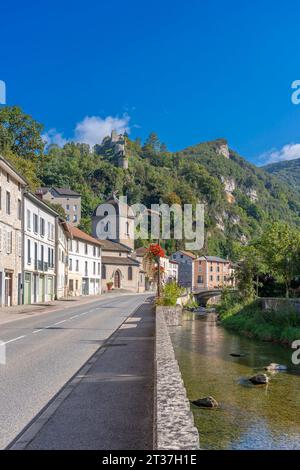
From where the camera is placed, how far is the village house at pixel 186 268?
116m

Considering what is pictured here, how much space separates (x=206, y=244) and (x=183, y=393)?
14034 centimetres

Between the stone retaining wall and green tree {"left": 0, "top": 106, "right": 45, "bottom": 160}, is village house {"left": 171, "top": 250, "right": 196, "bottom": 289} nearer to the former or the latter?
green tree {"left": 0, "top": 106, "right": 45, "bottom": 160}

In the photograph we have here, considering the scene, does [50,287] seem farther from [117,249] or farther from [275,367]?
[117,249]

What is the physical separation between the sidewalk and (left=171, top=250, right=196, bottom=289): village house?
10382cm

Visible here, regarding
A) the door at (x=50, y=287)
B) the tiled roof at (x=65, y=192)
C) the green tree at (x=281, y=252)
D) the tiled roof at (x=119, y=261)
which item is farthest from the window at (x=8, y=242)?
the tiled roof at (x=65, y=192)

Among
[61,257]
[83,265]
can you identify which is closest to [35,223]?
[61,257]

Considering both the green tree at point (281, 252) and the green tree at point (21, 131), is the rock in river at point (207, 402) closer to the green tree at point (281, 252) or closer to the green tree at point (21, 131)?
the green tree at point (281, 252)

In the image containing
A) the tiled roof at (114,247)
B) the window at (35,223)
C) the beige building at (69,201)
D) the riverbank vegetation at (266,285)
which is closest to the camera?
the riverbank vegetation at (266,285)

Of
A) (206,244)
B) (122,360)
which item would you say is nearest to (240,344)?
(122,360)

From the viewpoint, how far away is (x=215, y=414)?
926 cm

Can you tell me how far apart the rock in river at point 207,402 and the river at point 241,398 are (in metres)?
0.14

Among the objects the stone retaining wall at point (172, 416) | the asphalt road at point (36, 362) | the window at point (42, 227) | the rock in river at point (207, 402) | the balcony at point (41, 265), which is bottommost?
the rock in river at point (207, 402)
